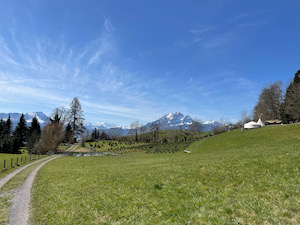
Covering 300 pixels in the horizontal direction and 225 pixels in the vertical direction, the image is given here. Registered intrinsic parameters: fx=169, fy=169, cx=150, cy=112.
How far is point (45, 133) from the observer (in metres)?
69.1

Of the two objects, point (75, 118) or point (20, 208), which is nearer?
point (20, 208)

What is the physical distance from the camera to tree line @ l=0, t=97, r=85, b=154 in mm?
68438

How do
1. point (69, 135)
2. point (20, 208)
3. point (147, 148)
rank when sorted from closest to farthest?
point (20, 208) → point (147, 148) → point (69, 135)

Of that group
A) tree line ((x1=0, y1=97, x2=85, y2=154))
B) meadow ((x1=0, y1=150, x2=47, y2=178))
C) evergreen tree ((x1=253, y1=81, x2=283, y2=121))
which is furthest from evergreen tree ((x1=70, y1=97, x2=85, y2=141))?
evergreen tree ((x1=253, y1=81, x2=283, y2=121))

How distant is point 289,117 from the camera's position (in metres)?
73.4

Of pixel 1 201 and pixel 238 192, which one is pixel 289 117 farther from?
pixel 1 201

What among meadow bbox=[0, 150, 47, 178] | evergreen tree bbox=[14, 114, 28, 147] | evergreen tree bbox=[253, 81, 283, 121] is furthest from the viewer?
evergreen tree bbox=[14, 114, 28, 147]

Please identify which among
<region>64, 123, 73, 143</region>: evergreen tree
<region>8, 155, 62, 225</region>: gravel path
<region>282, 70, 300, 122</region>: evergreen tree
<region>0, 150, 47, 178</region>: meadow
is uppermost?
<region>282, 70, 300, 122</region>: evergreen tree

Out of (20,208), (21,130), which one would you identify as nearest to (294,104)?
(20,208)

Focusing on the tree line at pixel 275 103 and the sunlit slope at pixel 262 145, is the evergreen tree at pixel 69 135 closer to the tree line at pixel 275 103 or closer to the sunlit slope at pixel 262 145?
the sunlit slope at pixel 262 145

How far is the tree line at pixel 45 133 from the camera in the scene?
68.4m

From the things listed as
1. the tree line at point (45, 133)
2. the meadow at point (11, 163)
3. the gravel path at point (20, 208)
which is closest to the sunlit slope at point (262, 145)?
the gravel path at point (20, 208)

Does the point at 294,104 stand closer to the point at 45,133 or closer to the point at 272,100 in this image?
the point at 272,100

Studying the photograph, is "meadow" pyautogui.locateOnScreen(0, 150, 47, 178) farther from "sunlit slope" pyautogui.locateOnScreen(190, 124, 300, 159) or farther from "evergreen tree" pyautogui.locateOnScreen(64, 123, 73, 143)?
"evergreen tree" pyautogui.locateOnScreen(64, 123, 73, 143)
